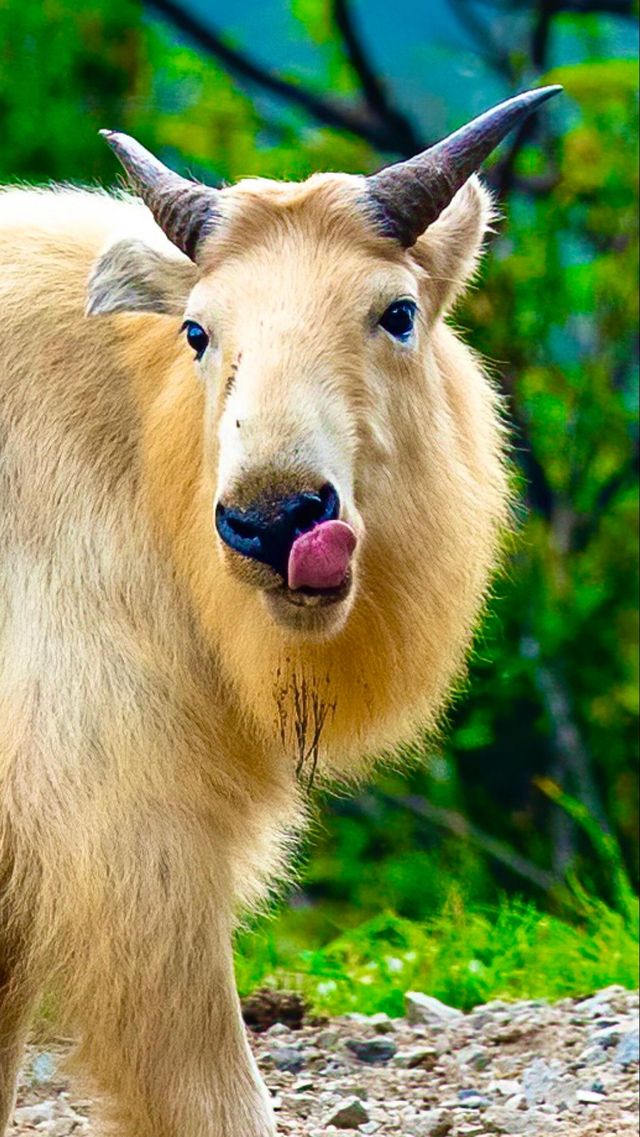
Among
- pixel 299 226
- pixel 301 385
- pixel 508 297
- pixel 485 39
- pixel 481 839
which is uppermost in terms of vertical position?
pixel 485 39

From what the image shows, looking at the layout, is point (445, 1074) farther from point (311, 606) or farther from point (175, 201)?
point (175, 201)

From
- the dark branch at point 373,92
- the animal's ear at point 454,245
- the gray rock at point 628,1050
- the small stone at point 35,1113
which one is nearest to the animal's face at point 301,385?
the animal's ear at point 454,245

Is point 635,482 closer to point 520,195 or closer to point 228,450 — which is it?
point 520,195

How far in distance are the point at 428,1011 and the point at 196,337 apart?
260 cm

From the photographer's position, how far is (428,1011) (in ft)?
19.8

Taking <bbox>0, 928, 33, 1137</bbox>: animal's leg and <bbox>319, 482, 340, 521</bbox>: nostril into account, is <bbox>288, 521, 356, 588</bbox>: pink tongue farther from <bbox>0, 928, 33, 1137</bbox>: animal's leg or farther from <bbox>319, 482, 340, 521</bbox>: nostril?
<bbox>0, 928, 33, 1137</bbox>: animal's leg

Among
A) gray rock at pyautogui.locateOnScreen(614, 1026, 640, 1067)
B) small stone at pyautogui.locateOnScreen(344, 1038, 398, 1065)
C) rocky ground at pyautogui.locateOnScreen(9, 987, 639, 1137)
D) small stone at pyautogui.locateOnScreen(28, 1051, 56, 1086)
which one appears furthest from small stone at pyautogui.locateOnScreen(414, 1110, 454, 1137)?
small stone at pyautogui.locateOnScreen(28, 1051, 56, 1086)

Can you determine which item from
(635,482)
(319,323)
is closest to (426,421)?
(319,323)

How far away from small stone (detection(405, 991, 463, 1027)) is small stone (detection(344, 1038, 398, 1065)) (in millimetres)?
279

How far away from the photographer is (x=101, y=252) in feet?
15.0

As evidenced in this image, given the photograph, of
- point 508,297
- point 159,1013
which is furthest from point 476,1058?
point 508,297

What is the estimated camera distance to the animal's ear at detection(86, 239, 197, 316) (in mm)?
4453

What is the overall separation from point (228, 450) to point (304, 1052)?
250cm

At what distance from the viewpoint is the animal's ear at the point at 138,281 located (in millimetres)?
4453
